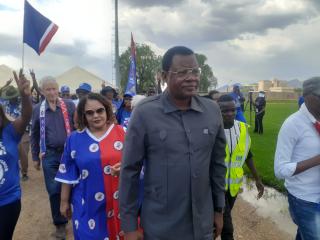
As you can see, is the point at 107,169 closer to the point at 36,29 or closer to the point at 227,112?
the point at 227,112

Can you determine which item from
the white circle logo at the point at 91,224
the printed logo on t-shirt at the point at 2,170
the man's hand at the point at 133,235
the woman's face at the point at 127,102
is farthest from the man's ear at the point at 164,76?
the woman's face at the point at 127,102

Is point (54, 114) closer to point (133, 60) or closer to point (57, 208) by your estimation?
point (57, 208)

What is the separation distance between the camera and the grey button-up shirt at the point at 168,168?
233 cm

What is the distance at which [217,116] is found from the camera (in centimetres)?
255

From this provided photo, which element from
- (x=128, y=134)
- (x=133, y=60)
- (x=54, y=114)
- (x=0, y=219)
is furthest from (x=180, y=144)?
(x=133, y=60)

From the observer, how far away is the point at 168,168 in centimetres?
233

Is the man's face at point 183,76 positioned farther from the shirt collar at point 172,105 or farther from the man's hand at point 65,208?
the man's hand at point 65,208

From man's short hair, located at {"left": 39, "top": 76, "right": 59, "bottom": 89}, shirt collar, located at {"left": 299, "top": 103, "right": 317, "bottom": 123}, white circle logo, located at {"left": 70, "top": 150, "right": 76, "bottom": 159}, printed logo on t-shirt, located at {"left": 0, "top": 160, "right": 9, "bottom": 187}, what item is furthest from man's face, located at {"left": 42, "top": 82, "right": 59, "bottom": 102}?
shirt collar, located at {"left": 299, "top": 103, "right": 317, "bottom": 123}

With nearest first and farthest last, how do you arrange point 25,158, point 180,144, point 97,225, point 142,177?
point 180,144 → point 142,177 → point 97,225 → point 25,158

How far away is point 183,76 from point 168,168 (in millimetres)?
582

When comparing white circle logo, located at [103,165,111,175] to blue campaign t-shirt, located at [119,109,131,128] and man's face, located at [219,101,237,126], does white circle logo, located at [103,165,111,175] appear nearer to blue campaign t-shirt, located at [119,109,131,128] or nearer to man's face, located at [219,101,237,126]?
man's face, located at [219,101,237,126]

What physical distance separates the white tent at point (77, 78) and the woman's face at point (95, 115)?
23568mm

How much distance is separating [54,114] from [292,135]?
3.35 meters

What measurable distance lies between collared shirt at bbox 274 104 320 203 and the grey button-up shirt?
2.61 ft
